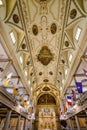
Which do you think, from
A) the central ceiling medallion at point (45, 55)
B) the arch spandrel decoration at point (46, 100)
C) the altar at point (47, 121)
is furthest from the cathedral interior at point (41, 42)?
the arch spandrel decoration at point (46, 100)

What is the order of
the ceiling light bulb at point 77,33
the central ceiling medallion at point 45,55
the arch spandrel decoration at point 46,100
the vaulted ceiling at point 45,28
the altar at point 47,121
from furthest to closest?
the arch spandrel decoration at point 46,100 < the altar at point 47,121 < the central ceiling medallion at point 45,55 < the ceiling light bulb at point 77,33 < the vaulted ceiling at point 45,28

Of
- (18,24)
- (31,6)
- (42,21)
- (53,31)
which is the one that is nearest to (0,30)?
(18,24)

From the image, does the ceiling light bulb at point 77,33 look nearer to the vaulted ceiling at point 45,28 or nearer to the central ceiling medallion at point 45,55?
the vaulted ceiling at point 45,28

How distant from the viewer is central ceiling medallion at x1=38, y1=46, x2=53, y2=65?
1553 centimetres

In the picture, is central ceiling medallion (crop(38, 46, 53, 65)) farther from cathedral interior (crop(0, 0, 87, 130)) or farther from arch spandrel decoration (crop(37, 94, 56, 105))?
arch spandrel decoration (crop(37, 94, 56, 105))

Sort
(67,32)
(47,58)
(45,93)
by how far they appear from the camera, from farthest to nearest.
A: (45,93) → (47,58) → (67,32)

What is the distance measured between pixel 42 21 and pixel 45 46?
4088 mm

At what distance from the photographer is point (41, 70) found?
774 inches

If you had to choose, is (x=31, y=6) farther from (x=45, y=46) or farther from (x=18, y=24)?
(x=45, y=46)

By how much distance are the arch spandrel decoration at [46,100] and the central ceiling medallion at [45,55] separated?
13.1 metres

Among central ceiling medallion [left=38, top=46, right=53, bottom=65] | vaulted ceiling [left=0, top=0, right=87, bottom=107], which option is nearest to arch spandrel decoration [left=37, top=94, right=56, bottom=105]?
central ceiling medallion [left=38, top=46, right=53, bottom=65]

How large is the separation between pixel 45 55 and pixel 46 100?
600 inches

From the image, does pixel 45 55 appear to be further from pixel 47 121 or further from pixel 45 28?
pixel 47 121

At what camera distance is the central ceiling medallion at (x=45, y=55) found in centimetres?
1553
